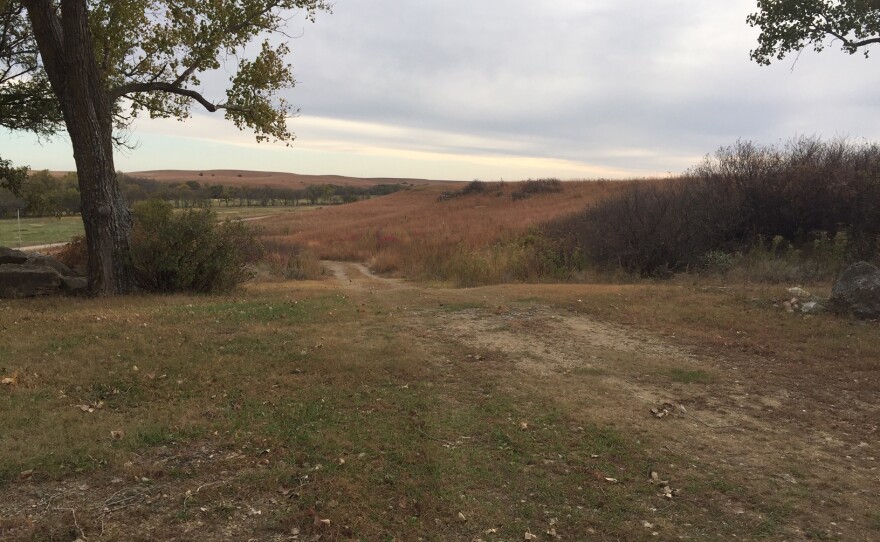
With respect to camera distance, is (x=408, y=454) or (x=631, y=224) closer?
(x=408, y=454)

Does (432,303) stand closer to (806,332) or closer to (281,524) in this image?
(806,332)

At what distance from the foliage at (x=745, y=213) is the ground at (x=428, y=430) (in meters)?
7.67

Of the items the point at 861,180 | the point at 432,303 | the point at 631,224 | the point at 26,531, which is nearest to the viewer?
the point at 26,531

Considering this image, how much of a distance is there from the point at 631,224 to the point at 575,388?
469 inches

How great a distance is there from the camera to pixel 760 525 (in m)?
3.51

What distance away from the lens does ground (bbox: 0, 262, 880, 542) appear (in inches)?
136

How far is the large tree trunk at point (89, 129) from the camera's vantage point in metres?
9.80

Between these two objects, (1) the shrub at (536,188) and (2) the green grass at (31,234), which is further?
(1) the shrub at (536,188)

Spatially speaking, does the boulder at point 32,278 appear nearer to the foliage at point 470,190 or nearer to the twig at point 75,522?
the twig at point 75,522

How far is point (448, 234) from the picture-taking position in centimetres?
2903

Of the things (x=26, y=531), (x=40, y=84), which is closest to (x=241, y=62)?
(x=40, y=84)

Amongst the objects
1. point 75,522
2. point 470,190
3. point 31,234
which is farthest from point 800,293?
point 31,234

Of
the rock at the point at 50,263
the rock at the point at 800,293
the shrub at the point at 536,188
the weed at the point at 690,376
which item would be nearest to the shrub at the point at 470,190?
the shrub at the point at 536,188

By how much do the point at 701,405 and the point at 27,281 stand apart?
37.8 ft
